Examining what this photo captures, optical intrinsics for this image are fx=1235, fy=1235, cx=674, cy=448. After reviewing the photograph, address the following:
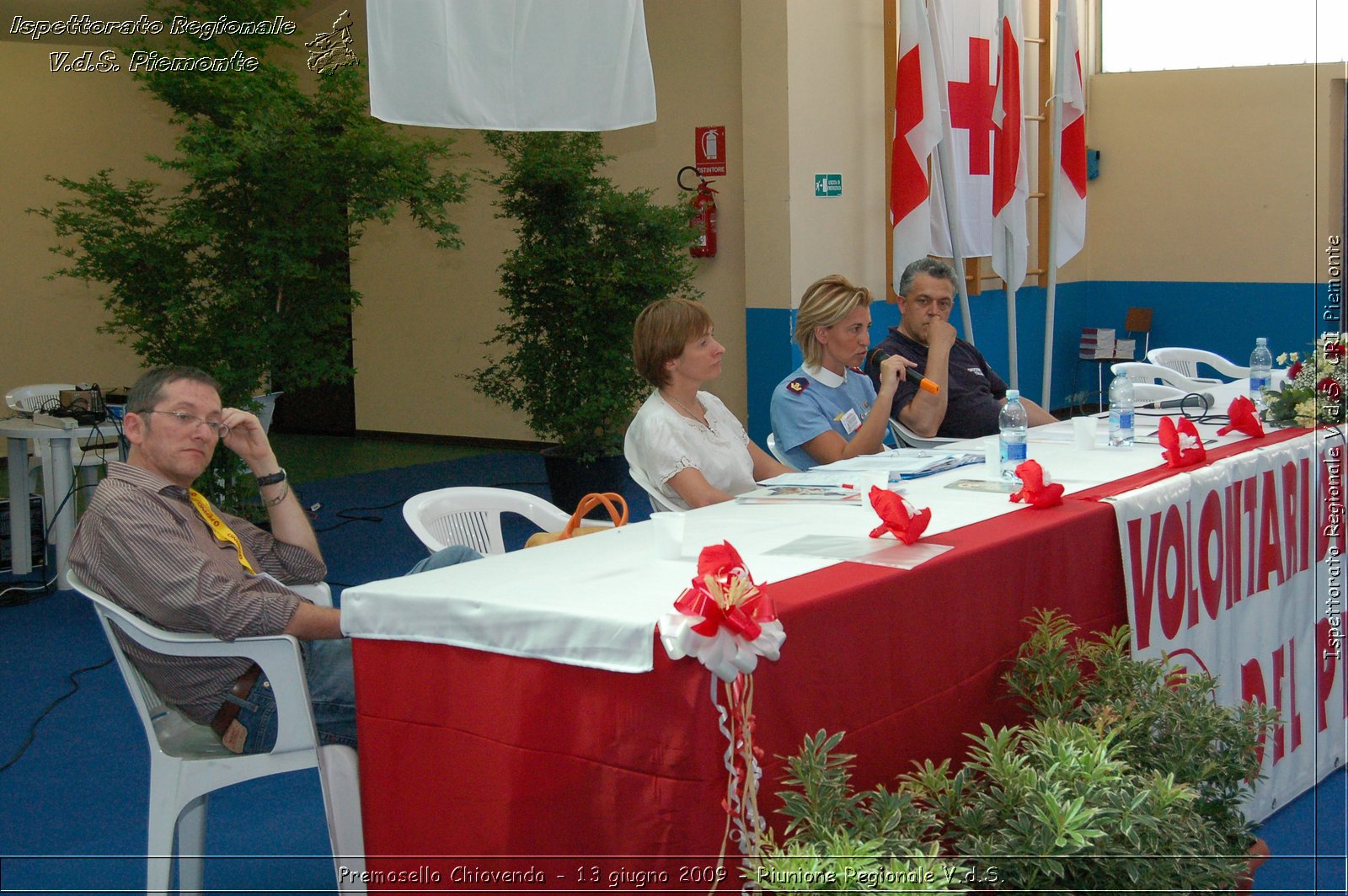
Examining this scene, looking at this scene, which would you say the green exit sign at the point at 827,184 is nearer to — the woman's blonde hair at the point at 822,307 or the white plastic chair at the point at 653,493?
the woman's blonde hair at the point at 822,307

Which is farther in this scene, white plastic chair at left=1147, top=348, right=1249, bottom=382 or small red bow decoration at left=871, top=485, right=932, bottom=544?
white plastic chair at left=1147, top=348, right=1249, bottom=382

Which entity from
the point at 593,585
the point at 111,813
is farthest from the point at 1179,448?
the point at 111,813

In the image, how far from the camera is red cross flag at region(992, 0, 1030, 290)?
746 centimetres

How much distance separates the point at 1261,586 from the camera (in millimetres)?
3043

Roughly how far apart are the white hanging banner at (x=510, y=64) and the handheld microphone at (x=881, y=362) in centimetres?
121

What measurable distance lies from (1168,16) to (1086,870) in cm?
861

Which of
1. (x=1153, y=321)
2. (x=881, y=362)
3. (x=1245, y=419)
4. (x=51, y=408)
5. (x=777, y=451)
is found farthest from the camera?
(x=1153, y=321)

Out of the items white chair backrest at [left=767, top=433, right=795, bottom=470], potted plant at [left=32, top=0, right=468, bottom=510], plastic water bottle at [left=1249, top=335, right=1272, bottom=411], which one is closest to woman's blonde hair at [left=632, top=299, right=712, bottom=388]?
white chair backrest at [left=767, top=433, right=795, bottom=470]

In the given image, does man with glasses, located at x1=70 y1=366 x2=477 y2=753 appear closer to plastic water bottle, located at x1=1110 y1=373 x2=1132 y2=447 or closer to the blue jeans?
the blue jeans

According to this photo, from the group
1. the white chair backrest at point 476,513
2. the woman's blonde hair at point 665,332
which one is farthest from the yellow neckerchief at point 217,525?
the woman's blonde hair at point 665,332

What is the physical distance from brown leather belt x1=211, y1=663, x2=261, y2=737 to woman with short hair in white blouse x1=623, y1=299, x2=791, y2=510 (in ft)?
3.84

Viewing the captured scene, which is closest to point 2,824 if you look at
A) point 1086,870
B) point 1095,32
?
point 1086,870

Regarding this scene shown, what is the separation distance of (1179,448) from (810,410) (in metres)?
1.09

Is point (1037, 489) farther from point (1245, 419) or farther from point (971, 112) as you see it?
point (971, 112)
